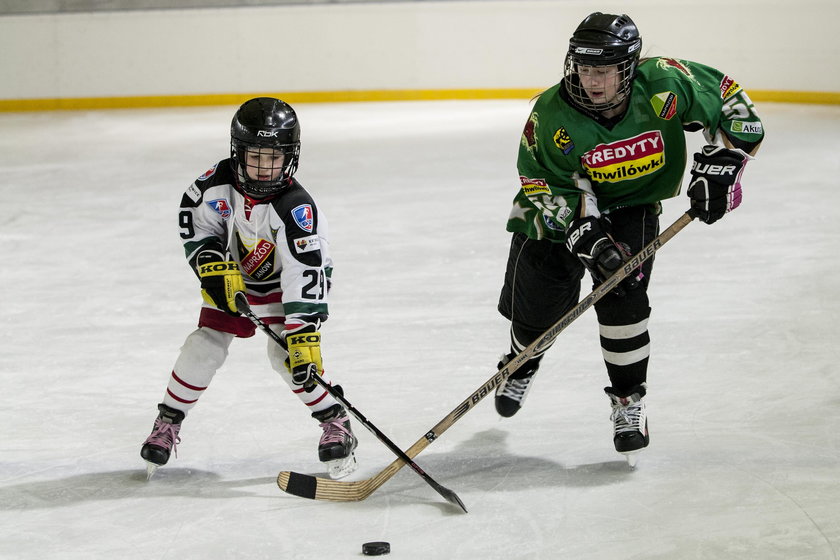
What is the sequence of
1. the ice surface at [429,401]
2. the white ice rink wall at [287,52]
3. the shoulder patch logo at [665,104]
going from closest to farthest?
the ice surface at [429,401] → the shoulder patch logo at [665,104] → the white ice rink wall at [287,52]

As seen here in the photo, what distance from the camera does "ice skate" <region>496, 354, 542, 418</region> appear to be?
117 inches

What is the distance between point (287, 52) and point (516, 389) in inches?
301

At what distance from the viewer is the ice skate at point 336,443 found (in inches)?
104

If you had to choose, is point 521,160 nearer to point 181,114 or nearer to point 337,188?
point 337,188

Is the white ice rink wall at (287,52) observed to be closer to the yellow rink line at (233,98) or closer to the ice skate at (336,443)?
the yellow rink line at (233,98)

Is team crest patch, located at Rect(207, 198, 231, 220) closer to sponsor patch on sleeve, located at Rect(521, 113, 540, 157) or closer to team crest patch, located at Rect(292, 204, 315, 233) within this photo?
team crest patch, located at Rect(292, 204, 315, 233)

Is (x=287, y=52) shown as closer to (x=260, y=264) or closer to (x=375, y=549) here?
(x=260, y=264)

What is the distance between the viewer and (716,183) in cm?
258

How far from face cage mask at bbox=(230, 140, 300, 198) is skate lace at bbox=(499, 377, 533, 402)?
0.84 meters

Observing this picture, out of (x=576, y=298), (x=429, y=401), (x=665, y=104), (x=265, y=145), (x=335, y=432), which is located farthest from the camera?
(x=429, y=401)

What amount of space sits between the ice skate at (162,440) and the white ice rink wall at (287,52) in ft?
25.1

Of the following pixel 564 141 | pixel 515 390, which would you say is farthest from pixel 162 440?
pixel 564 141

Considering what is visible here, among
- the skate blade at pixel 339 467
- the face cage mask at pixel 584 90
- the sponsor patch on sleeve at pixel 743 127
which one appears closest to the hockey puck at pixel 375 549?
the skate blade at pixel 339 467

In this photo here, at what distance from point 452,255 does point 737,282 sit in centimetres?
120
